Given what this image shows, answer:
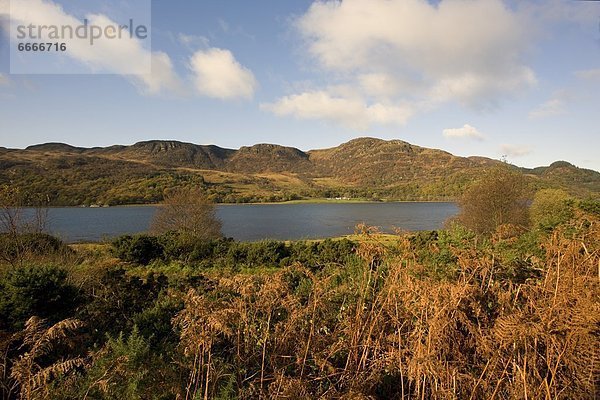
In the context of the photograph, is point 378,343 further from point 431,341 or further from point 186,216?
point 186,216

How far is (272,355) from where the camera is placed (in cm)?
335

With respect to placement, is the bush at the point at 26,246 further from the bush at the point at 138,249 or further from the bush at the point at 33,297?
the bush at the point at 33,297

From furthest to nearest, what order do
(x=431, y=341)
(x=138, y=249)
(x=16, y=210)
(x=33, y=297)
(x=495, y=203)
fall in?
1. (x=495, y=203)
2. (x=138, y=249)
3. (x=16, y=210)
4. (x=33, y=297)
5. (x=431, y=341)

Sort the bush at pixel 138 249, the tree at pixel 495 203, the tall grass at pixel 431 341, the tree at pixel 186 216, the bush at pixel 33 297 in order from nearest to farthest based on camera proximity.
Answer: the tall grass at pixel 431 341, the bush at pixel 33 297, the bush at pixel 138 249, the tree at pixel 495 203, the tree at pixel 186 216

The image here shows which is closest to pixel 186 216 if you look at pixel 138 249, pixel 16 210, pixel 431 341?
pixel 138 249

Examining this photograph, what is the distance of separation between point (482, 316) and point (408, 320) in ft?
2.23

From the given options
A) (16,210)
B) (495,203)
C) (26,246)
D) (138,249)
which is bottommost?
(138,249)

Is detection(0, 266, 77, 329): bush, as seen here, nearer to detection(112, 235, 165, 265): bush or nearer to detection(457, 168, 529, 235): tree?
detection(112, 235, 165, 265): bush

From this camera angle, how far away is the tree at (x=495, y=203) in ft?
107

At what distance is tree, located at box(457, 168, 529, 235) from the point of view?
1278 inches

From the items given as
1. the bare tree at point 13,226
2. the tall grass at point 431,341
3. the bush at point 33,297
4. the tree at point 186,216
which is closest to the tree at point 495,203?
the tree at point 186,216

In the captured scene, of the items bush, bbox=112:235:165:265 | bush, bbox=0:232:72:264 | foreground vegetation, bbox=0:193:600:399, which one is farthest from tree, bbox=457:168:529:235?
bush, bbox=0:232:72:264

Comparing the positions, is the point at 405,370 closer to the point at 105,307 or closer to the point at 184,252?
the point at 105,307

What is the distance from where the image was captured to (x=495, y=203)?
33.3 m
